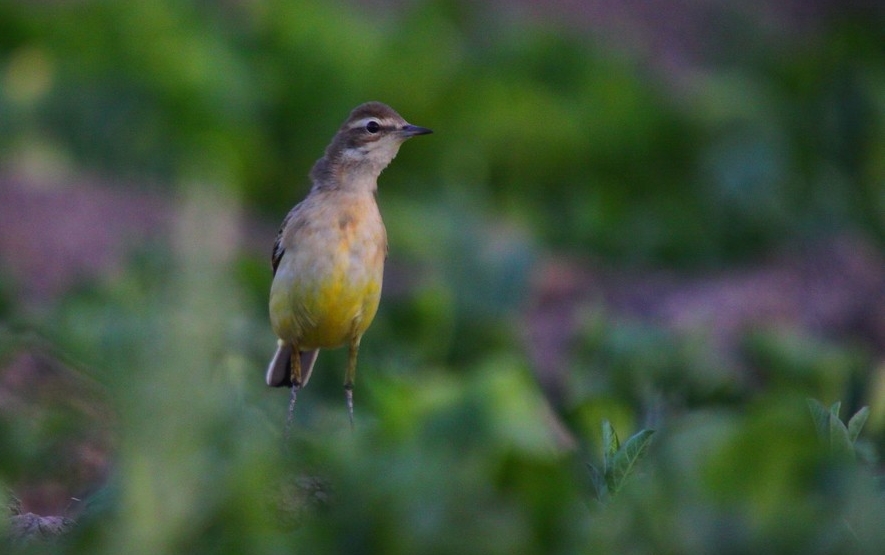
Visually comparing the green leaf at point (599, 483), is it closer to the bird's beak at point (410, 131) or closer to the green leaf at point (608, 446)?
the green leaf at point (608, 446)

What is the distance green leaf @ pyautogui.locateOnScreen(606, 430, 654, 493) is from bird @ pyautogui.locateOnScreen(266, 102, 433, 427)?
5.19ft

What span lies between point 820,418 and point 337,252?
6.21 feet

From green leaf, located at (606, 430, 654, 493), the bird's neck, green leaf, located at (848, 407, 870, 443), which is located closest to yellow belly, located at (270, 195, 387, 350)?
the bird's neck

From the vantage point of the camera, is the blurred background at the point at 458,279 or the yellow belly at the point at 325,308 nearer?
the blurred background at the point at 458,279

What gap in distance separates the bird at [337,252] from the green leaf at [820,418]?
168 centimetres

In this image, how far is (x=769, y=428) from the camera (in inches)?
110

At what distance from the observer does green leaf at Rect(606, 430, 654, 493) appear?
302cm

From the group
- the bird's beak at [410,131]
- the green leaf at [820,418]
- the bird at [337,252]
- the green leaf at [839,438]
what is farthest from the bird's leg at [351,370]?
the green leaf at [839,438]

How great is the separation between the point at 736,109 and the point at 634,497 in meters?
7.47

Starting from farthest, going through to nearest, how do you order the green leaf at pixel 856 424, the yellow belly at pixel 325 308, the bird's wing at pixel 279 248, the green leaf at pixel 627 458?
the bird's wing at pixel 279 248, the yellow belly at pixel 325 308, the green leaf at pixel 856 424, the green leaf at pixel 627 458

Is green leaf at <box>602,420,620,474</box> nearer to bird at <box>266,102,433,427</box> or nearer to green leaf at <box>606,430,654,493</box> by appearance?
green leaf at <box>606,430,654,493</box>

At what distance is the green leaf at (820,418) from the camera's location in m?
3.10

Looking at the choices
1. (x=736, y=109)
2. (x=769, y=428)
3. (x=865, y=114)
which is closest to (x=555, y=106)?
(x=736, y=109)

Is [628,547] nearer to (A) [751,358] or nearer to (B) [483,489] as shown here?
(B) [483,489]
